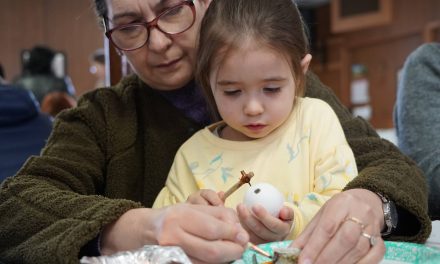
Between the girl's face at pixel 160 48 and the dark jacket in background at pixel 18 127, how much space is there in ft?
3.56

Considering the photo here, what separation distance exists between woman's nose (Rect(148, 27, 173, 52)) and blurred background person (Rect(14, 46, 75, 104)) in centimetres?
314

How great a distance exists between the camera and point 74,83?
725cm

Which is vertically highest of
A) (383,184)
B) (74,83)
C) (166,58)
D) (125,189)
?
(166,58)

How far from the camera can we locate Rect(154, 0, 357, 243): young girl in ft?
3.78

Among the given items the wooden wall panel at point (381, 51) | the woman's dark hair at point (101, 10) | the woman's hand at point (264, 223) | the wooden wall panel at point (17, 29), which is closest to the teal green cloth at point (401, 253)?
the woman's hand at point (264, 223)

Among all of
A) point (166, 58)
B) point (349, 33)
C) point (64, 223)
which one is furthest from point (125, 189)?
point (349, 33)

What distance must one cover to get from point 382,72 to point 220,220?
5.82 metres

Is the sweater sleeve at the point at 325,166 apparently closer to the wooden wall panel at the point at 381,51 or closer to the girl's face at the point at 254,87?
the girl's face at the point at 254,87

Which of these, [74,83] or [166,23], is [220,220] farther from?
[74,83]

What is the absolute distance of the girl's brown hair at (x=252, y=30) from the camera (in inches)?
46.2

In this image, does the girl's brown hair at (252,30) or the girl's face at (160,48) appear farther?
the girl's face at (160,48)

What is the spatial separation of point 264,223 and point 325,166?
23cm

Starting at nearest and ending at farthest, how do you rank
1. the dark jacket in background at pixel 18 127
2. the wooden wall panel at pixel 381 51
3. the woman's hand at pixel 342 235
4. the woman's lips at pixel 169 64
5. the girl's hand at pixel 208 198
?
the woman's hand at pixel 342 235, the girl's hand at pixel 208 198, the woman's lips at pixel 169 64, the dark jacket in background at pixel 18 127, the wooden wall panel at pixel 381 51

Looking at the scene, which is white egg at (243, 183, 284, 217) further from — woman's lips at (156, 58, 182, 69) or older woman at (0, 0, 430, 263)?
woman's lips at (156, 58, 182, 69)
